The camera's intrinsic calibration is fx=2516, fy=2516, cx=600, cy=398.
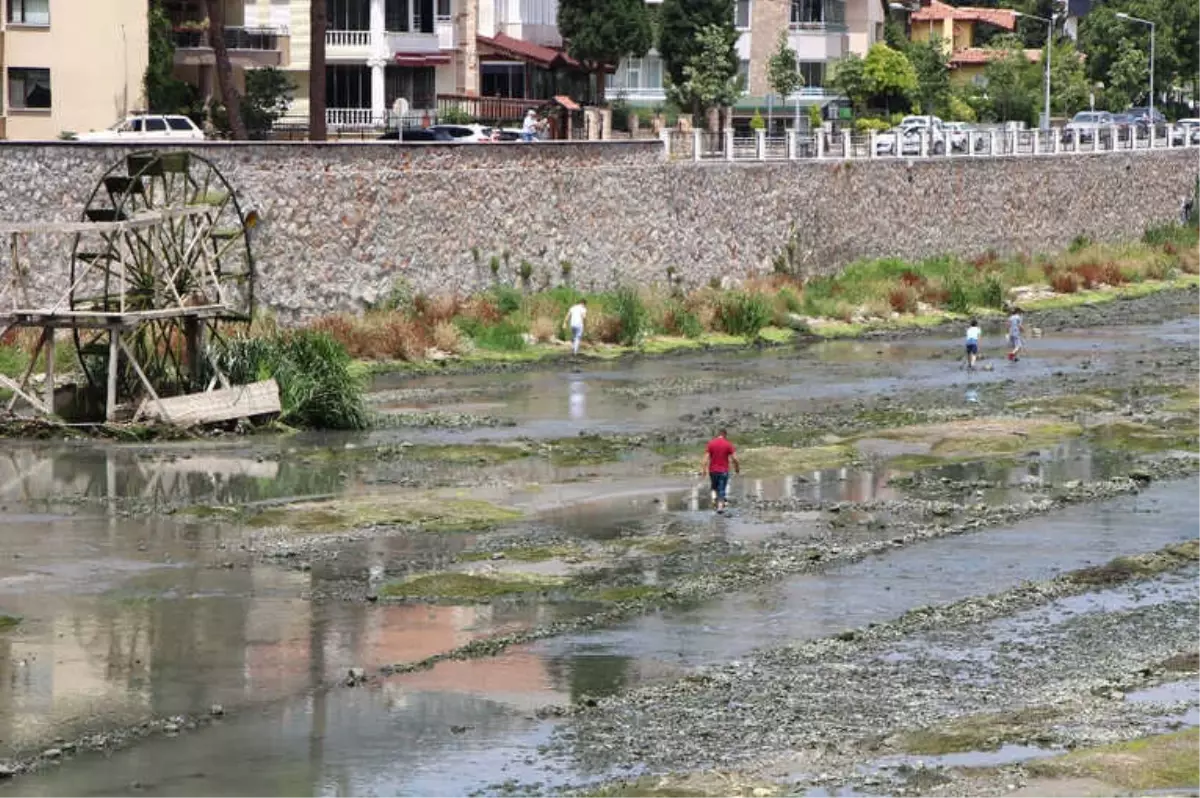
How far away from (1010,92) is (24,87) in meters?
53.5

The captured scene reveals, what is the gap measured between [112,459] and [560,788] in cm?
1985

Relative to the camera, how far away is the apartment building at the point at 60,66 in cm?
6644

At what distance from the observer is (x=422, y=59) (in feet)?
273

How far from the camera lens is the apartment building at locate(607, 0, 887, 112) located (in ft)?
323

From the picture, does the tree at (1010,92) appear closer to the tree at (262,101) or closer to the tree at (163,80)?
the tree at (262,101)

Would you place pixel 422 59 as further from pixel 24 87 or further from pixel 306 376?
pixel 306 376

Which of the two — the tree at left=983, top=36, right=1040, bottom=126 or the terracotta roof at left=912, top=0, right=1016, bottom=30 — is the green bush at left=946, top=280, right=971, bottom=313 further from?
the terracotta roof at left=912, top=0, right=1016, bottom=30

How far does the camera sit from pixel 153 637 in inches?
1081

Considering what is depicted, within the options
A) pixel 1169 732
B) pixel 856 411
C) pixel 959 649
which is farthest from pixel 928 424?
pixel 1169 732

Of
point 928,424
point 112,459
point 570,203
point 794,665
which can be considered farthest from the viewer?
point 570,203

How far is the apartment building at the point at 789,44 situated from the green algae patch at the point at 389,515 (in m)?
62.6

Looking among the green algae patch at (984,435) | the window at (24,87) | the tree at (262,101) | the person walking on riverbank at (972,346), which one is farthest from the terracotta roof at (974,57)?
the green algae patch at (984,435)

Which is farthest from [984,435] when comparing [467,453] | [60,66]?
[60,66]

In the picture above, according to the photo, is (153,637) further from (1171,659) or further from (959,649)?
(1171,659)
